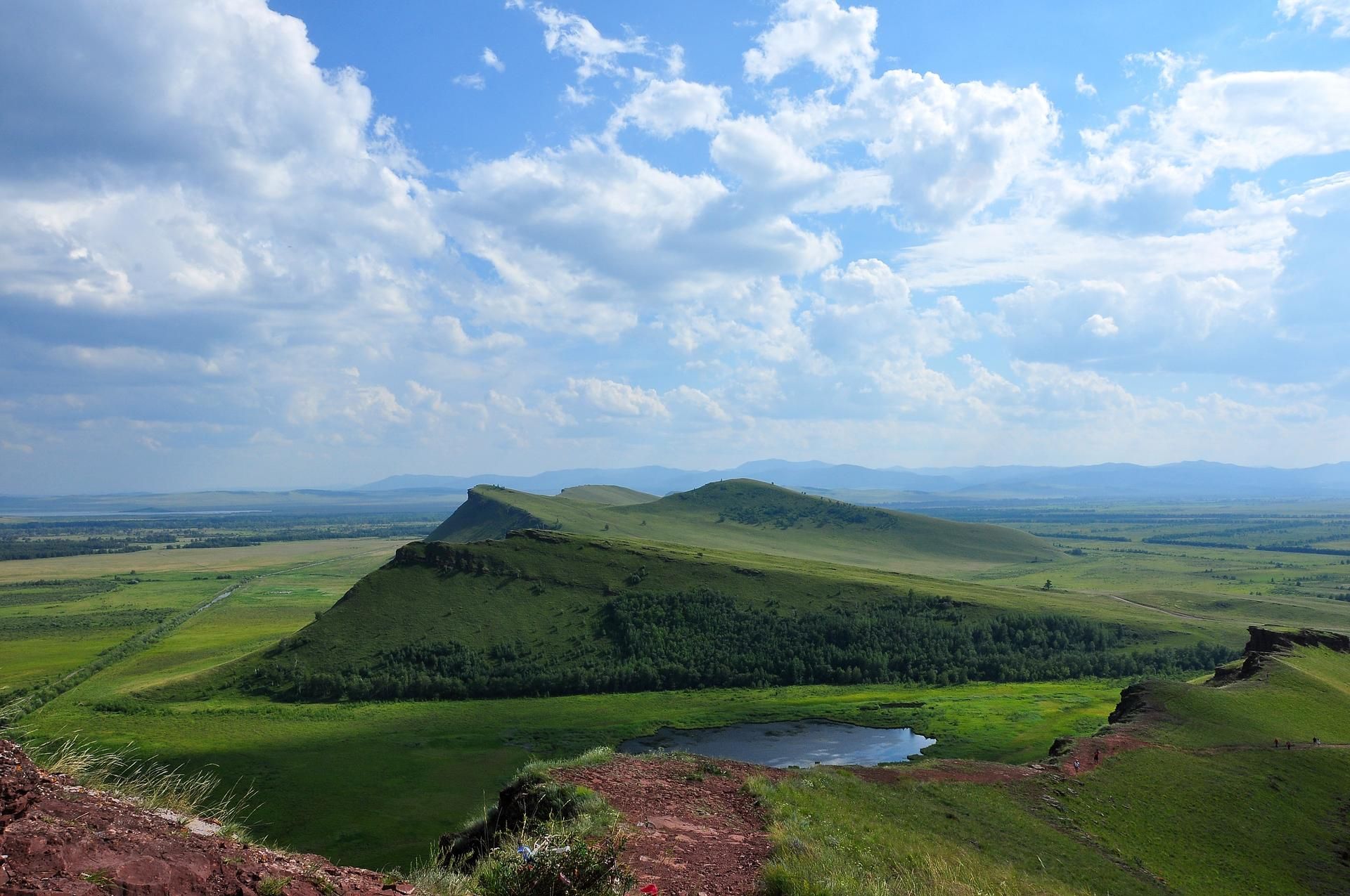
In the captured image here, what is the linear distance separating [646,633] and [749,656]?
1893cm

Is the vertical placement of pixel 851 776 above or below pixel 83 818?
below

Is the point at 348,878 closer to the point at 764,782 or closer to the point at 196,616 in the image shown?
the point at 764,782

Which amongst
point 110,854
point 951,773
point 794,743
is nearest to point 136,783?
point 110,854

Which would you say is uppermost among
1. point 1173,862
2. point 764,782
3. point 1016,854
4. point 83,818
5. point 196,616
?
point 83,818

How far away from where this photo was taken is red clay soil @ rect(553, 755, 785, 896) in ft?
56.1

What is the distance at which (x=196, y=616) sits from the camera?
579ft

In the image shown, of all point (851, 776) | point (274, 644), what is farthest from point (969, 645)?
point (274, 644)

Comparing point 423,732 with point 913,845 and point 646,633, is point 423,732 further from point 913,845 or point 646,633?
point 913,845

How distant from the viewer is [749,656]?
125000 millimetres

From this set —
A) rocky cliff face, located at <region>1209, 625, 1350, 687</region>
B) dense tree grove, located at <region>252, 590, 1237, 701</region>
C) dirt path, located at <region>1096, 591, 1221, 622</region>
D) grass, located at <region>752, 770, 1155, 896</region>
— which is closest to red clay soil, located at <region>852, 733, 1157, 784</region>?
grass, located at <region>752, 770, 1155, 896</region>

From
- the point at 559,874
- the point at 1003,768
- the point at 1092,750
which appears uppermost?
the point at 559,874

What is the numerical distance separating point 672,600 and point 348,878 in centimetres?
13055

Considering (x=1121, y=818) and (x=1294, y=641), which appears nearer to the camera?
(x=1121, y=818)

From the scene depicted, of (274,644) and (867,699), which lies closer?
(867,699)
